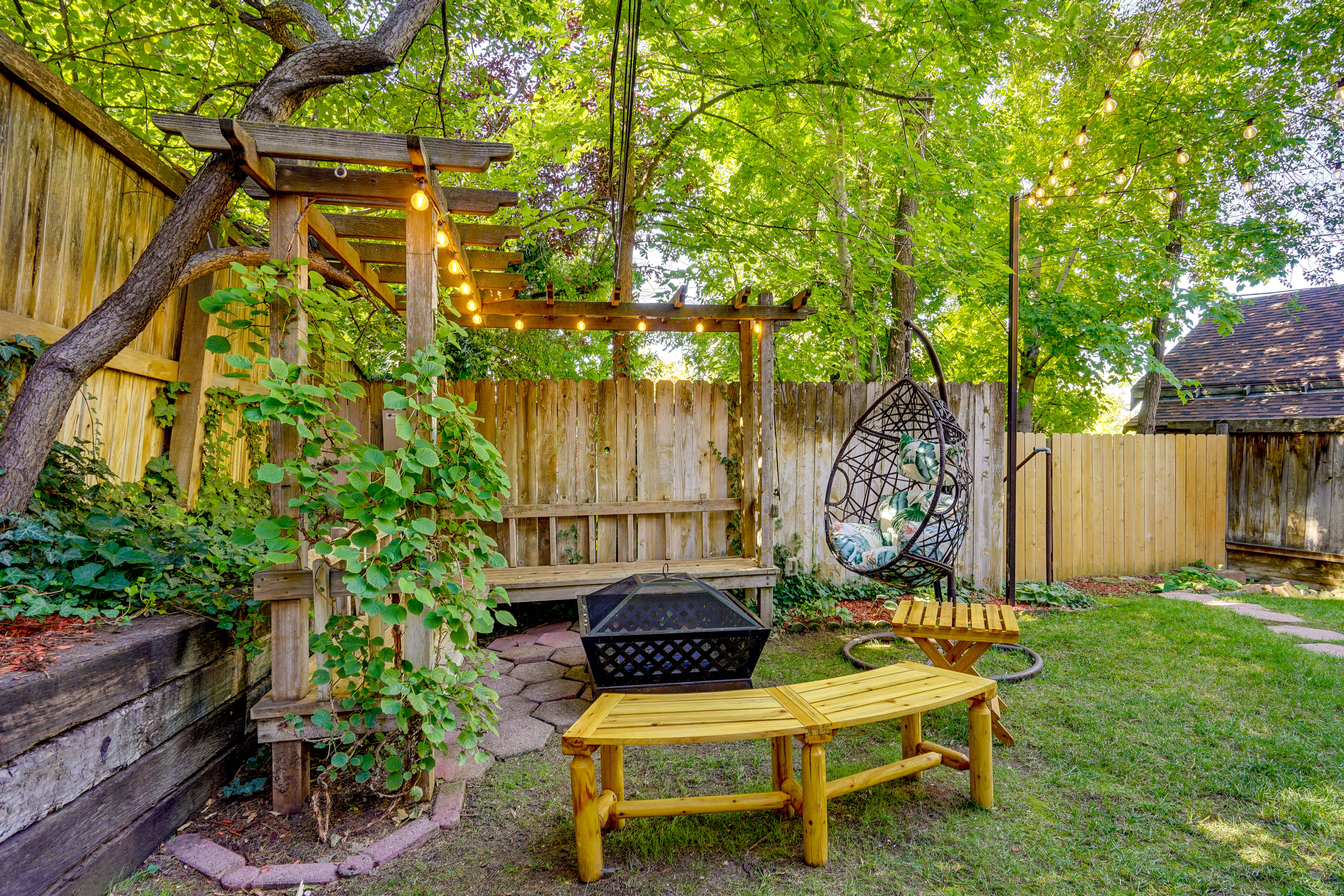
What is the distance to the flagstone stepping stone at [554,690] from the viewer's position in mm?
3383

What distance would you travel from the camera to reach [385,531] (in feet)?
6.32

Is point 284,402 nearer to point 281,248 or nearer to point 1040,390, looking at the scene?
point 281,248

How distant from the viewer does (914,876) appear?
188 cm

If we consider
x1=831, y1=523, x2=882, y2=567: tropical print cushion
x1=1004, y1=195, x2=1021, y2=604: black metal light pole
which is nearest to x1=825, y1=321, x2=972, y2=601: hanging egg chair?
x1=831, y1=523, x2=882, y2=567: tropical print cushion

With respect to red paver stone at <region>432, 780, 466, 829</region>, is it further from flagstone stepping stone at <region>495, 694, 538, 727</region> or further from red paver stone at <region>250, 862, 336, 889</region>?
flagstone stepping stone at <region>495, 694, 538, 727</region>

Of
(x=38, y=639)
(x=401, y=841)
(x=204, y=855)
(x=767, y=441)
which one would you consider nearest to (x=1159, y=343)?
(x=767, y=441)

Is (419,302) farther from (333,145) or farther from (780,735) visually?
(780,735)

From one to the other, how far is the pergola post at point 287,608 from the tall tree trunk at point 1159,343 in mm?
9838

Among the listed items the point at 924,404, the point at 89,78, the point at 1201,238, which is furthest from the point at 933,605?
the point at 1201,238

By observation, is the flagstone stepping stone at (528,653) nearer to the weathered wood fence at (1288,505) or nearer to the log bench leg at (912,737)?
the log bench leg at (912,737)

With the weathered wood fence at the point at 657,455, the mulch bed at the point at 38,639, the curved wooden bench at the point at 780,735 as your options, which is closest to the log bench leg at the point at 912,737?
the curved wooden bench at the point at 780,735

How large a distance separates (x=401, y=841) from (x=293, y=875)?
0.31 m

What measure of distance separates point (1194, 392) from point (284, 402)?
11882mm

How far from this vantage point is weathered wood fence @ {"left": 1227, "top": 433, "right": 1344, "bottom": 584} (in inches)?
279
